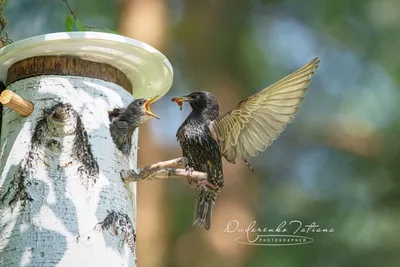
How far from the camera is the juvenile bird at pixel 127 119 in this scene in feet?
9.93

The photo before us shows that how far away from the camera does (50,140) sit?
295 cm

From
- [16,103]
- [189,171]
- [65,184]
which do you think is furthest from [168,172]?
[16,103]

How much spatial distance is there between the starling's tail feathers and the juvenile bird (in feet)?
1.23

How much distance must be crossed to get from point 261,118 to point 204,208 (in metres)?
0.44

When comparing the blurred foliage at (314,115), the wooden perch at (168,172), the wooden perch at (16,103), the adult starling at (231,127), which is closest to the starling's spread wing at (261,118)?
the adult starling at (231,127)

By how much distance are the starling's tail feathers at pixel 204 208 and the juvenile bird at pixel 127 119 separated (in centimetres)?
37

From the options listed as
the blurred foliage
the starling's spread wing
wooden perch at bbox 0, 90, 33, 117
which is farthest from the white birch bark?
the blurred foliage

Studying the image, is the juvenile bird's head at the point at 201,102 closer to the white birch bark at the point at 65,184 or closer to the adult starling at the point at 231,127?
the adult starling at the point at 231,127

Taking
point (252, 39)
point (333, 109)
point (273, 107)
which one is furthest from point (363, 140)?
point (273, 107)

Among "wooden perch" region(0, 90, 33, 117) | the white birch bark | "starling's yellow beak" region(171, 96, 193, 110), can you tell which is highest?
"starling's yellow beak" region(171, 96, 193, 110)

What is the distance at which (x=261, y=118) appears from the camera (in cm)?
308

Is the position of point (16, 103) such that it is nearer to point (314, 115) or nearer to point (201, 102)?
point (201, 102)

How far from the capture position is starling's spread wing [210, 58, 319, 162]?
Answer: 297 centimetres

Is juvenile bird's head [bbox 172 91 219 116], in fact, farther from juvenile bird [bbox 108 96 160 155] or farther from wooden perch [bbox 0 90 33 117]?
wooden perch [bbox 0 90 33 117]
